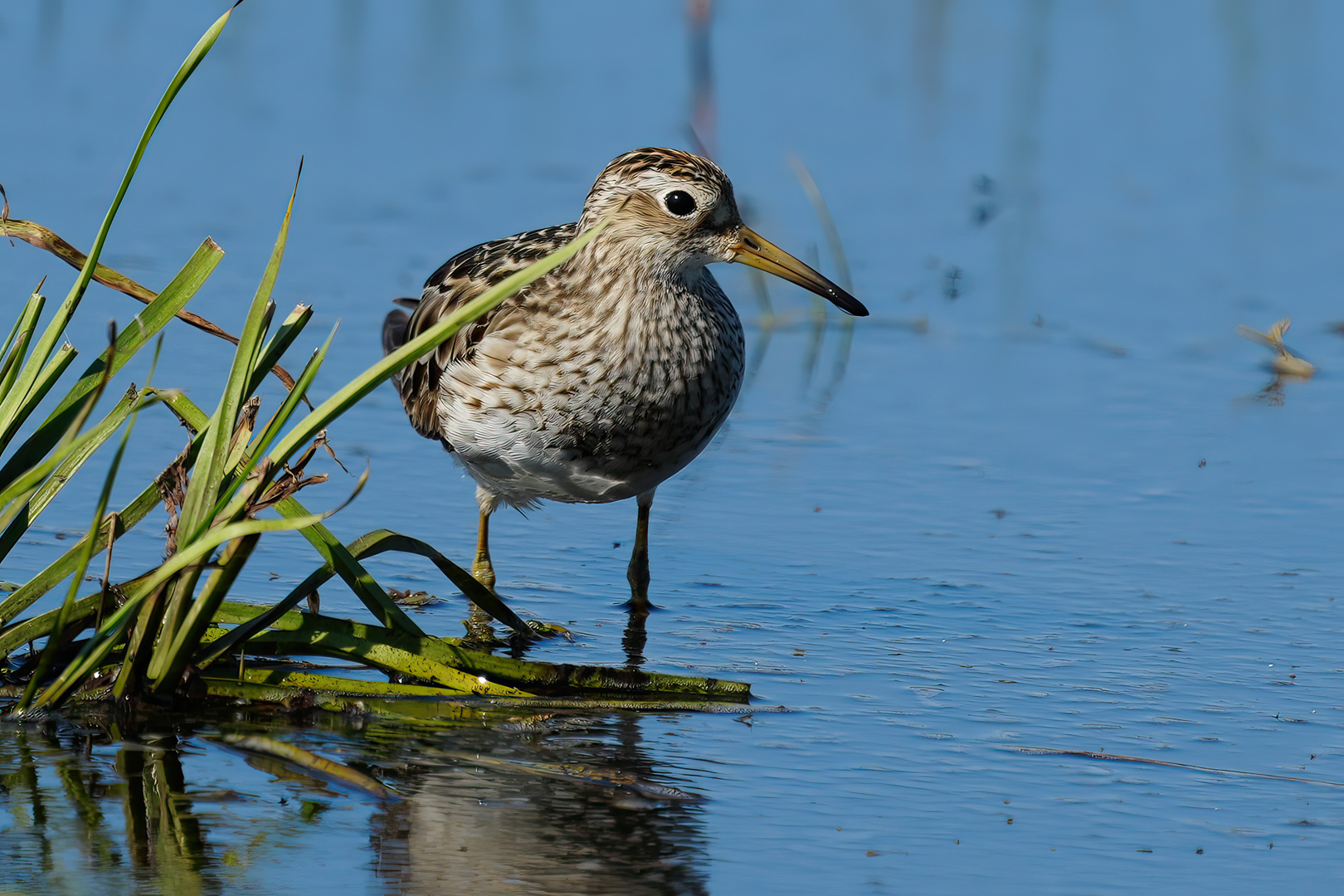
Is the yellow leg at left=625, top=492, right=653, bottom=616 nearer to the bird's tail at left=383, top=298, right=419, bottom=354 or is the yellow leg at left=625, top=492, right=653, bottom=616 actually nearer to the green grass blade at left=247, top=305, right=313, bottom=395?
the bird's tail at left=383, top=298, right=419, bottom=354

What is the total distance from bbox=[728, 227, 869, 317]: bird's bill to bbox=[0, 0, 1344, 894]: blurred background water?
980 millimetres

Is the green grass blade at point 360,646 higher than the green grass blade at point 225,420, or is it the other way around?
the green grass blade at point 225,420

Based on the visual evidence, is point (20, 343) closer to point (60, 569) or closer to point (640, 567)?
point (60, 569)

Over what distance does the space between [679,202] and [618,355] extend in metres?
0.61

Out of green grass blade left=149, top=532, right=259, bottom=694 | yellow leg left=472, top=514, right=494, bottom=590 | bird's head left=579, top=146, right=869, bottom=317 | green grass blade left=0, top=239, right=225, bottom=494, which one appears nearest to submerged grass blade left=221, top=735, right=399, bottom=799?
green grass blade left=149, top=532, right=259, bottom=694

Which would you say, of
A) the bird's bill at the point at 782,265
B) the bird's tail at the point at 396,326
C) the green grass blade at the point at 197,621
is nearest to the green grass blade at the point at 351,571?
the green grass blade at the point at 197,621

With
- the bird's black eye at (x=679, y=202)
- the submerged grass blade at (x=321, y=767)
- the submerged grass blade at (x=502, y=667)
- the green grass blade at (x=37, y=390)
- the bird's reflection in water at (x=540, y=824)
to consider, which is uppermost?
the bird's black eye at (x=679, y=202)

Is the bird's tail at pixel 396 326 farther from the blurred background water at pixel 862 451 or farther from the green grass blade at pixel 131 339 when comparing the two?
the green grass blade at pixel 131 339

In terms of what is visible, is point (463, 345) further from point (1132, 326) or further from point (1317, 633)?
point (1132, 326)

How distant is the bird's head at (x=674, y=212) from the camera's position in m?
6.30

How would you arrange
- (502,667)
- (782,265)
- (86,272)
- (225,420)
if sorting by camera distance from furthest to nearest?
(782,265) < (502,667) < (86,272) < (225,420)

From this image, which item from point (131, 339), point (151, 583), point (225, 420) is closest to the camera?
point (151, 583)

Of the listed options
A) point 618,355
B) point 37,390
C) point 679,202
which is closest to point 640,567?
point 618,355

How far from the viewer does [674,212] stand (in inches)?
249
